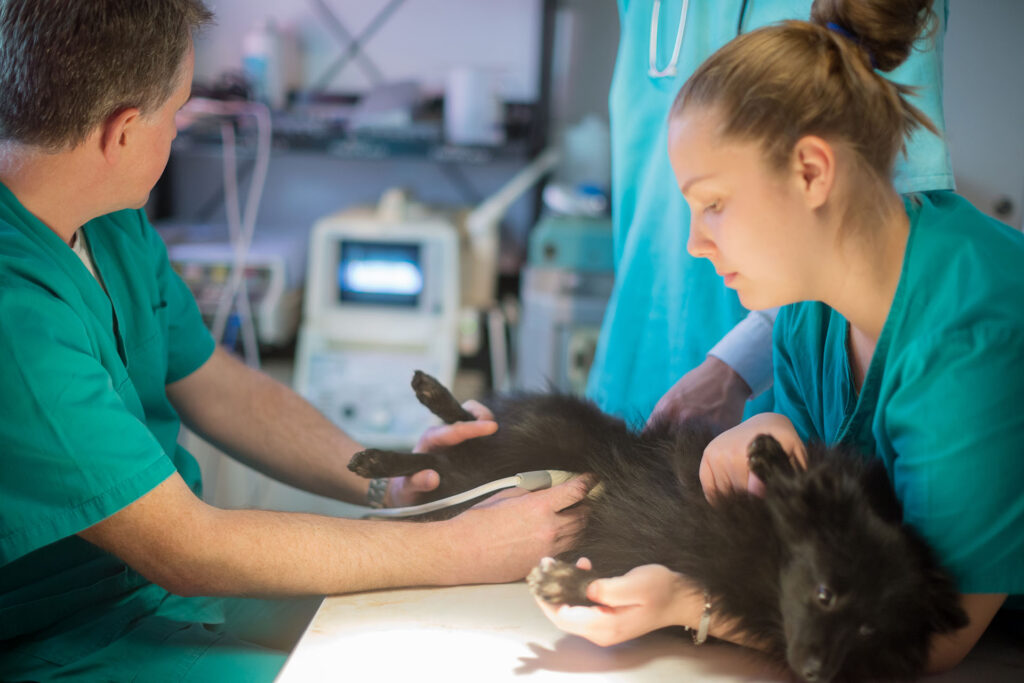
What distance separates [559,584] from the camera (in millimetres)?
732

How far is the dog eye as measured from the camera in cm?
69

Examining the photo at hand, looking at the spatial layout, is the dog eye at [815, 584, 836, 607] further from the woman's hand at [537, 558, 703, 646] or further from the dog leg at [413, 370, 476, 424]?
the dog leg at [413, 370, 476, 424]

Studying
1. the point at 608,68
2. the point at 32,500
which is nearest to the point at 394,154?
the point at 608,68

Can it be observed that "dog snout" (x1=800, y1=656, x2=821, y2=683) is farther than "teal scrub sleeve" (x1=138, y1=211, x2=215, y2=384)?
No

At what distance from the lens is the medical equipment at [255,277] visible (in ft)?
7.60

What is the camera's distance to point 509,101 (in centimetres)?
263

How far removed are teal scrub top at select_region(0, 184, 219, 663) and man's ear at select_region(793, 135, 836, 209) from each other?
72cm

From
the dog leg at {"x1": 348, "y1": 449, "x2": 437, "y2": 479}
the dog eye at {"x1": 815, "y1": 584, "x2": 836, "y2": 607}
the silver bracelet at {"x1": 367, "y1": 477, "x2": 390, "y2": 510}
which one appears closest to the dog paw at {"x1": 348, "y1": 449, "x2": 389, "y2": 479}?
the dog leg at {"x1": 348, "y1": 449, "x2": 437, "y2": 479}

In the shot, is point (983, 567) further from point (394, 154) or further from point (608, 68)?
point (608, 68)

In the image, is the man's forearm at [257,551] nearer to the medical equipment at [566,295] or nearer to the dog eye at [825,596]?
the dog eye at [825,596]

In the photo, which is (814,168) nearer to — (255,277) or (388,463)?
(388,463)

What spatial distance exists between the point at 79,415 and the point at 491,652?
0.48m

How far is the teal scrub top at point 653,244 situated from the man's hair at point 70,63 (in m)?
0.85

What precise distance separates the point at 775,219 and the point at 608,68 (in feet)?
6.89
